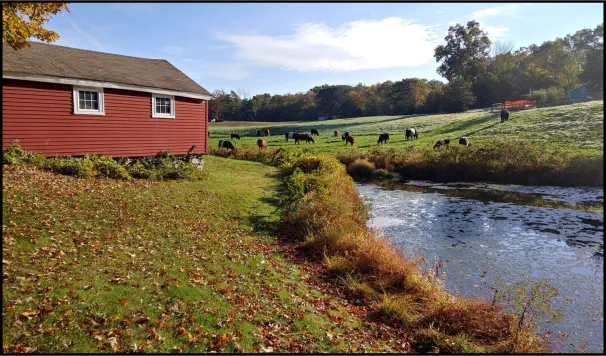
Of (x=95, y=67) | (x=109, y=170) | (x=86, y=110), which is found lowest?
(x=109, y=170)

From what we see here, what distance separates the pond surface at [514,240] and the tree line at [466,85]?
4439 cm

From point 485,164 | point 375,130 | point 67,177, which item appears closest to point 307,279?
point 67,177

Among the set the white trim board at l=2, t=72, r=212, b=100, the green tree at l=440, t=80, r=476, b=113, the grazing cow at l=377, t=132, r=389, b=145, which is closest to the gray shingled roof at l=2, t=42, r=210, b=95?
the white trim board at l=2, t=72, r=212, b=100

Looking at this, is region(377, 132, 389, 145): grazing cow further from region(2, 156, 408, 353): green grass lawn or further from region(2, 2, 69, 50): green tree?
region(2, 2, 69, 50): green tree

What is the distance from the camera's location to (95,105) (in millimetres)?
16234

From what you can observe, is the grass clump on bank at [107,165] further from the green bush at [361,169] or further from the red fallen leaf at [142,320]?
the green bush at [361,169]

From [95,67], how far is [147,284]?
14.0 meters

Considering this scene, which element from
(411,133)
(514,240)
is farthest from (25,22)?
(411,133)

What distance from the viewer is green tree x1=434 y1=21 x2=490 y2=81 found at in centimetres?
8069

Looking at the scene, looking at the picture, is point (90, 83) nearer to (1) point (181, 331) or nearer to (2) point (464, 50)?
(1) point (181, 331)

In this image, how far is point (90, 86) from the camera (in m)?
15.8

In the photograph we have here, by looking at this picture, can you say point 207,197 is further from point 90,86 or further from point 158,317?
point 158,317

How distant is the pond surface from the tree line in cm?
4439

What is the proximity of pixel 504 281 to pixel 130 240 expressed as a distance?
9741 millimetres
